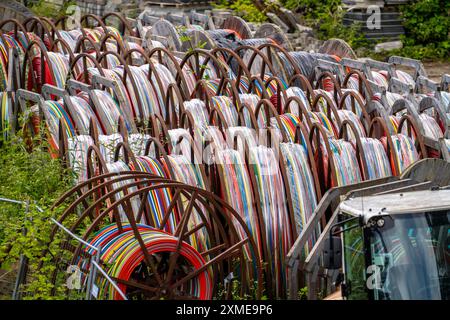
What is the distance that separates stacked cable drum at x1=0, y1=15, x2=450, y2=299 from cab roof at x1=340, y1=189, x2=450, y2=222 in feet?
4.34

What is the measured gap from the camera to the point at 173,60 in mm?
13672

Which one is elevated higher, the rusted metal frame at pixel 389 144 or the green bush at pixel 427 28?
the green bush at pixel 427 28

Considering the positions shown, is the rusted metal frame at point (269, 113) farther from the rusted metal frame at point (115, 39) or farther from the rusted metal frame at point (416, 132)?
the rusted metal frame at point (115, 39)

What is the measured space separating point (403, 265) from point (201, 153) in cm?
397

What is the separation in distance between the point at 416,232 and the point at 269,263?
300 cm

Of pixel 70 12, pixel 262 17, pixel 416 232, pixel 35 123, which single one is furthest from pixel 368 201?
pixel 70 12

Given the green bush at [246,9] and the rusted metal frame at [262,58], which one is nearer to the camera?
the rusted metal frame at [262,58]

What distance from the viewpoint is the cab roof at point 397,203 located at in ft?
24.5

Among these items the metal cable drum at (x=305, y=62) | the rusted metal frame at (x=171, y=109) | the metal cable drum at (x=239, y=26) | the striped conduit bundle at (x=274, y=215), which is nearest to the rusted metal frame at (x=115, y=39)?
the rusted metal frame at (x=171, y=109)

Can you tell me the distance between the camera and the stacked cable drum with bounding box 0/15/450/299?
9039mm

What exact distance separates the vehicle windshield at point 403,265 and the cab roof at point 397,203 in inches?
4.5

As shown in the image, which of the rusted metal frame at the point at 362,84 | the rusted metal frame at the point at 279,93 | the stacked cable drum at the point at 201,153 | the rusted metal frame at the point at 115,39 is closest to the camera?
the stacked cable drum at the point at 201,153

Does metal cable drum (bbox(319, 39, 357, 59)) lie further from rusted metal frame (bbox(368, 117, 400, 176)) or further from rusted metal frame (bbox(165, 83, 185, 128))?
rusted metal frame (bbox(368, 117, 400, 176))

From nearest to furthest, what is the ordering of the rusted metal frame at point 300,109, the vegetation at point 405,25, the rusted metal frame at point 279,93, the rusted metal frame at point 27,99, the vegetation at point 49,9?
1. the rusted metal frame at point 300,109
2. the rusted metal frame at point 27,99
3. the rusted metal frame at point 279,93
4. the vegetation at point 405,25
5. the vegetation at point 49,9
